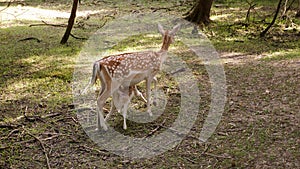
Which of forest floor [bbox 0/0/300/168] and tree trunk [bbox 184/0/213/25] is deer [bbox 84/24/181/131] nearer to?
forest floor [bbox 0/0/300/168]

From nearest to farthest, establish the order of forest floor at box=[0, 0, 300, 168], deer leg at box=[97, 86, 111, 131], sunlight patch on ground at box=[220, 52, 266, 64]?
forest floor at box=[0, 0, 300, 168] → deer leg at box=[97, 86, 111, 131] → sunlight patch on ground at box=[220, 52, 266, 64]

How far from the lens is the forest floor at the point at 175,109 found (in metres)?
4.12

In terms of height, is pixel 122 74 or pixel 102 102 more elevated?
pixel 122 74

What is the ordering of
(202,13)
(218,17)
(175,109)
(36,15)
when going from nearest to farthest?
(175,109)
(202,13)
(218,17)
(36,15)

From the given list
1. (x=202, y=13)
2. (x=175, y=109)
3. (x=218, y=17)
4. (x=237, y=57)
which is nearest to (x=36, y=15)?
(x=202, y=13)

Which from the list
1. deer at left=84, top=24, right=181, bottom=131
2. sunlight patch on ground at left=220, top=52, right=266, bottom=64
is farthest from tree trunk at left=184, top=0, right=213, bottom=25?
deer at left=84, top=24, right=181, bottom=131

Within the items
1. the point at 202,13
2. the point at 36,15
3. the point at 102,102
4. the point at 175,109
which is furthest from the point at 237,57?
the point at 36,15

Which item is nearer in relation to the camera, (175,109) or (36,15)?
(175,109)

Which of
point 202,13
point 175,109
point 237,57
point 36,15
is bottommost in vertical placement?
point 36,15

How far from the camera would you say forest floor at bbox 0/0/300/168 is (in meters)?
4.12

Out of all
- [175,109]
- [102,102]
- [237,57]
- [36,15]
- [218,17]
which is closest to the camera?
[102,102]

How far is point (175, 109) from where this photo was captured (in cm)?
532

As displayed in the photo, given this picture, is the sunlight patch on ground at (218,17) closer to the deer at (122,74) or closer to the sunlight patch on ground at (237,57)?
the sunlight patch on ground at (237,57)

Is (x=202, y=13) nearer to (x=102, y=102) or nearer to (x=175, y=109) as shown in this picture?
(x=175, y=109)
